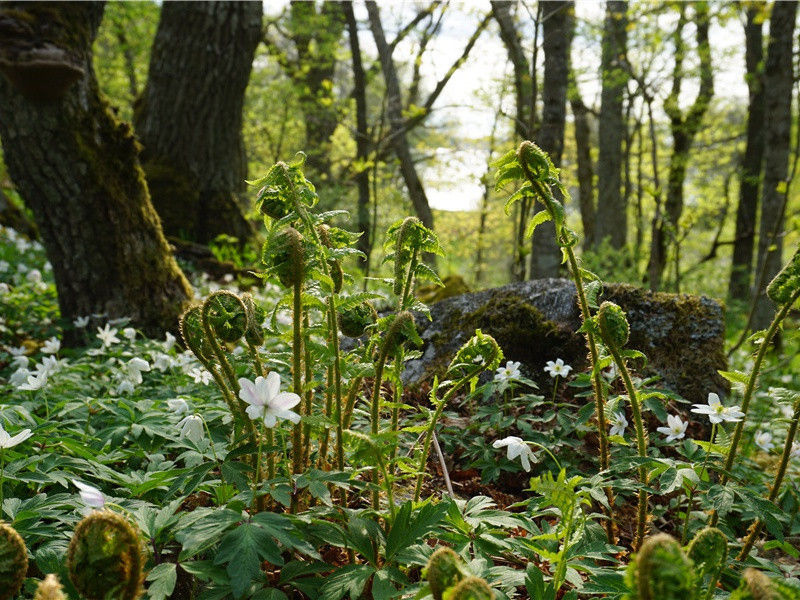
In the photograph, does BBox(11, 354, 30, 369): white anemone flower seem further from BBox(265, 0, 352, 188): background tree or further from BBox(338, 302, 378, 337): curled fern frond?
BBox(265, 0, 352, 188): background tree

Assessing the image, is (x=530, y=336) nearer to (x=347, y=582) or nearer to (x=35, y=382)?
(x=347, y=582)

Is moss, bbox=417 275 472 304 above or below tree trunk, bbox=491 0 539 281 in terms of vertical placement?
below

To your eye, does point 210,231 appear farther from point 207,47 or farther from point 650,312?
point 650,312

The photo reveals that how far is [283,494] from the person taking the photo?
1.48 meters

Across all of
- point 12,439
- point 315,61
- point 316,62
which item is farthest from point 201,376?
point 315,61

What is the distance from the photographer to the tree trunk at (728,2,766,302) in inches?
455

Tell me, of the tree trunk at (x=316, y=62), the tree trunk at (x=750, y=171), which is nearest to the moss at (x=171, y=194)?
the tree trunk at (x=316, y=62)

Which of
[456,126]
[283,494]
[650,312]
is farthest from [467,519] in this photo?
[456,126]

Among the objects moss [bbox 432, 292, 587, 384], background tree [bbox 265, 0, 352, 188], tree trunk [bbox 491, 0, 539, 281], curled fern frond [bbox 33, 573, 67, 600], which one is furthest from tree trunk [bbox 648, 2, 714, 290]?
curled fern frond [bbox 33, 573, 67, 600]

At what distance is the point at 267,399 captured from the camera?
152 centimetres

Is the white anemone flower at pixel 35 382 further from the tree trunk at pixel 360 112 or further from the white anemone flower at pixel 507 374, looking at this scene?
the tree trunk at pixel 360 112

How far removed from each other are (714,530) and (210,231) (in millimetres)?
8382

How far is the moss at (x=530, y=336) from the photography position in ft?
11.7

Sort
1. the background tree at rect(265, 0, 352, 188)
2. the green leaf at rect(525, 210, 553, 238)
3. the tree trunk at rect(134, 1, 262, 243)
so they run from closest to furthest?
the green leaf at rect(525, 210, 553, 238)
the tree trunk at rect(134, 1, 262, 243)
the background tree at rect(265, 0, 352, 188)
